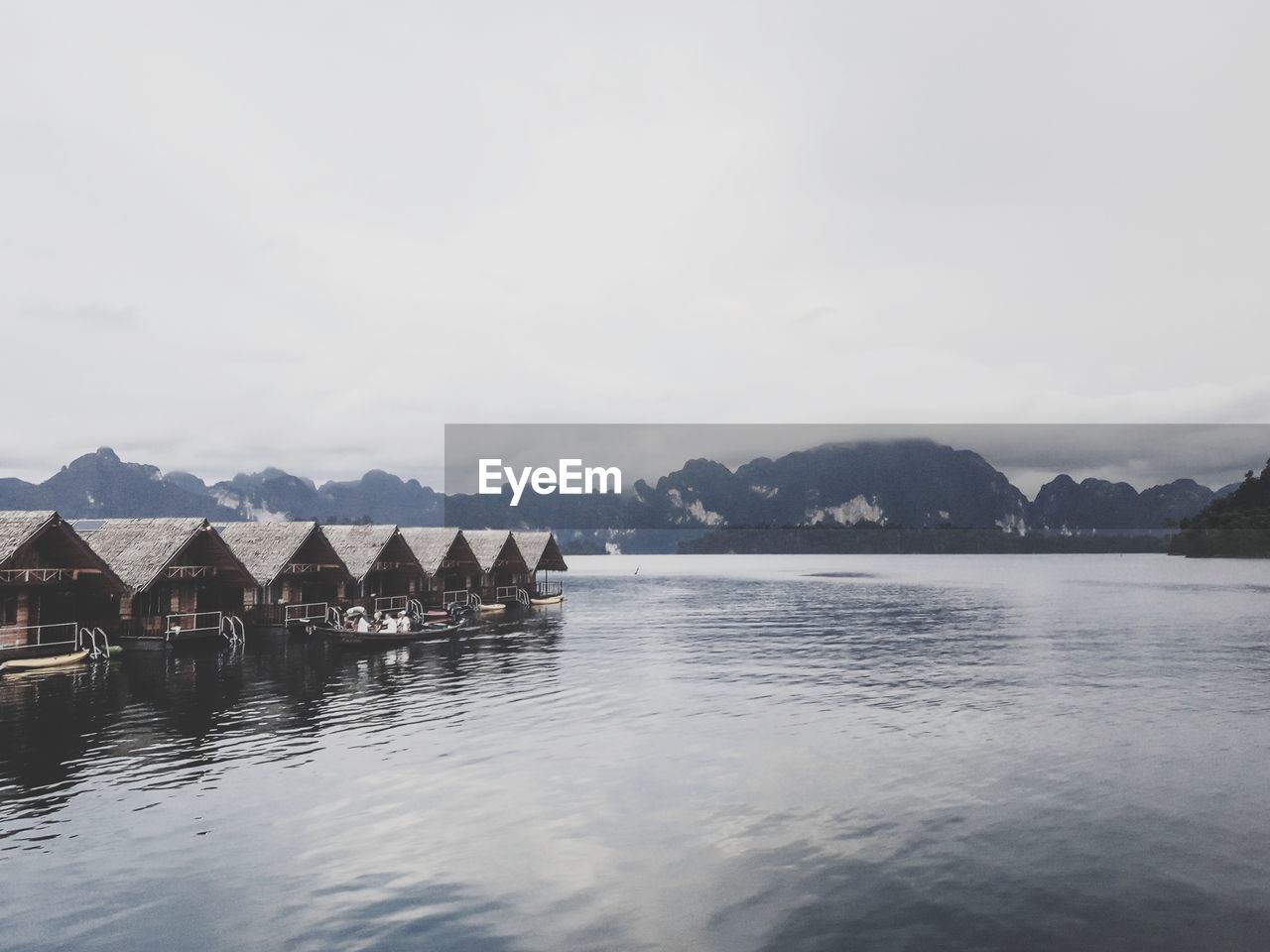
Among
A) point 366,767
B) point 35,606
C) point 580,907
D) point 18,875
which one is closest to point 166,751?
point 366,767

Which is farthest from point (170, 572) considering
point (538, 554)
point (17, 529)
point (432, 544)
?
point (538, 554)

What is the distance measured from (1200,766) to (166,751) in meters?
35.0

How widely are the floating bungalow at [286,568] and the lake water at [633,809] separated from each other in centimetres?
1505

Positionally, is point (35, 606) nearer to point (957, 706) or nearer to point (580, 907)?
point (580, 907)

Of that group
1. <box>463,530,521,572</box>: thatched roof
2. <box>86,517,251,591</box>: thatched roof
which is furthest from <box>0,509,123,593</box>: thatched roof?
<box>463,530,521,572</box>: thatched roof

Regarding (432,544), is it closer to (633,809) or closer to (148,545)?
(148,545)

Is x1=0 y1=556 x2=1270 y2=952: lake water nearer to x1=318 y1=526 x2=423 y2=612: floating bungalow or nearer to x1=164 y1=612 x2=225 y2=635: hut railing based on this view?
x1=164 y1=612 x2=225 y2=635: hut railing

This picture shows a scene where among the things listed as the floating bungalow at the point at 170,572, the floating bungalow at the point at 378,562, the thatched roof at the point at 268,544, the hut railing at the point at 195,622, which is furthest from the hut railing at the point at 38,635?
the floating bungalow at the point at 378,562

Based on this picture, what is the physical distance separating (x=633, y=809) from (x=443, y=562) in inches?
2303

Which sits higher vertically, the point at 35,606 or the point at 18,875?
the point at 35,606

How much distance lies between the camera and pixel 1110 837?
19.0 metres

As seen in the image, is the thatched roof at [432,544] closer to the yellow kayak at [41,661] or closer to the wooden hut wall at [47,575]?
the wooden hut wall at [47,575]

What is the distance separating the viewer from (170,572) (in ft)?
172

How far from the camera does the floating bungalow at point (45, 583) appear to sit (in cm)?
4322
